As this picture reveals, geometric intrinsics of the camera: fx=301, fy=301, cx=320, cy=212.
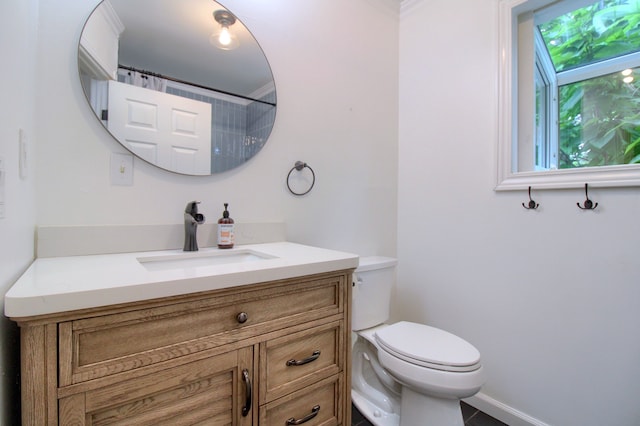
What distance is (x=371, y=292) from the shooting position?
5.28 feet

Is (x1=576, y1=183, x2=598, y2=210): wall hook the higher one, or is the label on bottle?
(x1=576, y1=183, x2=598, y2=210): wall hook

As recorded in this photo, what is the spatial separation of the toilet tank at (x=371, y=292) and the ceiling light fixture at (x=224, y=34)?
123 cm

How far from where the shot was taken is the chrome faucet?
117 cm

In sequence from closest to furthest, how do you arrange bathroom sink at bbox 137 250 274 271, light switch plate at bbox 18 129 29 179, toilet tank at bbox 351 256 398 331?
1. light switch plate at bbox 18 129 29 179
2. bathroom sink at bbox 137 250 274 271
3. toilet tank at bbox 351 256 398 331

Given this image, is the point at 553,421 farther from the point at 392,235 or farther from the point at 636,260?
the point at 392,235

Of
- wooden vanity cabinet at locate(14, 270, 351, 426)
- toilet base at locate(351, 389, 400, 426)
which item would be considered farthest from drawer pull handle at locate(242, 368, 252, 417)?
toilet base at locate(351, 389, 400, 426)

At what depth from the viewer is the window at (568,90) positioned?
4.49 ft

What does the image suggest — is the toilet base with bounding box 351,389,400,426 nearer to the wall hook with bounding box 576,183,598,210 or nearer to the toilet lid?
A: the toilet lid

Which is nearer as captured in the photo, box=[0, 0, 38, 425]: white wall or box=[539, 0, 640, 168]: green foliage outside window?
box=[0, 0, 38, 425]: white wall

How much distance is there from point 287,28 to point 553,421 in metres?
2.31

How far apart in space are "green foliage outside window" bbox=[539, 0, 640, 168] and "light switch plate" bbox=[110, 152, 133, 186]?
6.59 feet

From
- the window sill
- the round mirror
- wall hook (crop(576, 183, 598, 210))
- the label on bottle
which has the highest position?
the round mirror

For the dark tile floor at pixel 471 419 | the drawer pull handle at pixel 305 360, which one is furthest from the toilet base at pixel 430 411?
the drawer pull handle at pixel 305 360

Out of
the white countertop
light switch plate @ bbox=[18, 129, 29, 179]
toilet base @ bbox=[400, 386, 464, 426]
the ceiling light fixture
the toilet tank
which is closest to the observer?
the white countertop
